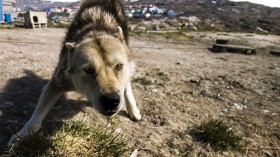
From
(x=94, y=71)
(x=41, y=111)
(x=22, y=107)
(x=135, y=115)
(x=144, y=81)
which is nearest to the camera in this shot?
(x=94, y=71)

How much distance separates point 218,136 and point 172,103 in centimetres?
147

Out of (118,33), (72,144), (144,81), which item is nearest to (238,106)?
(144,81)

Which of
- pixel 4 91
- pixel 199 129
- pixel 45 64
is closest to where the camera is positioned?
pixel 199 129

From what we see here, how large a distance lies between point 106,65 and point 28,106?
180 centimetres

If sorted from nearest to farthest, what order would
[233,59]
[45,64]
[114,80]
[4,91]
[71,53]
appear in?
[114,80] < [71,53] < [4,91] < [45,64] < [233,59]

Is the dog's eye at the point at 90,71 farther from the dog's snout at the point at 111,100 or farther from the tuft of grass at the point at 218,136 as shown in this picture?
the tuft of grass at the point at 218,136

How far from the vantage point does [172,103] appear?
5668 mm

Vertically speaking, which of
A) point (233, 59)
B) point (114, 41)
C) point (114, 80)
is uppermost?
point (114, 41)

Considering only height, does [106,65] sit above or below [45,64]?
above

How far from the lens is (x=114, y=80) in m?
3.60

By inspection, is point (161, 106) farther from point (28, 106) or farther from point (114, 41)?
point (28, 106)

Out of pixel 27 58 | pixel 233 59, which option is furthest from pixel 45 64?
pixel 233 59

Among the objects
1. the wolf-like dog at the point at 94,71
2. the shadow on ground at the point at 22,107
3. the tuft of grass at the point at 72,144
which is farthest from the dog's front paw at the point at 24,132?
the tuft of grass at the point at 72,144

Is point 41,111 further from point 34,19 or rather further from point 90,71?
point 34,19
